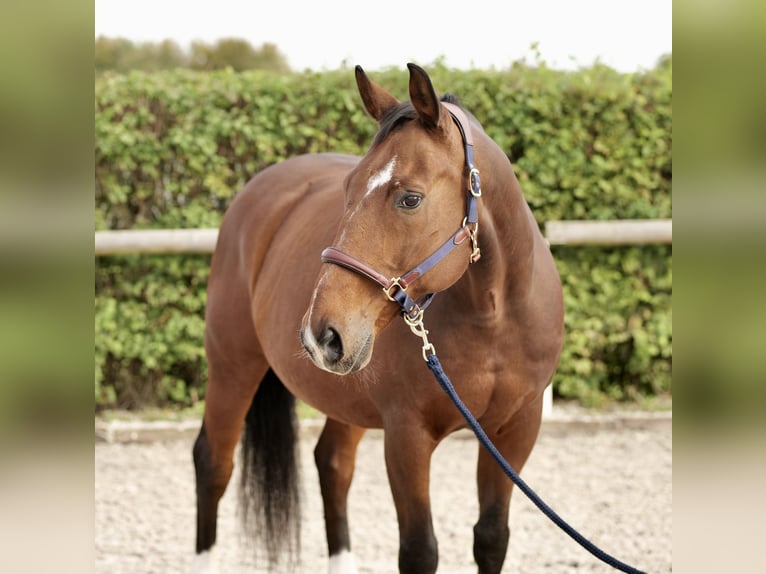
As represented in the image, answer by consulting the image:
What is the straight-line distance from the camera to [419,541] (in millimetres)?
2436

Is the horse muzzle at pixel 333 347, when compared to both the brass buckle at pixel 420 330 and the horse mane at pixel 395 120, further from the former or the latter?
the horse mane at pixel 395 120

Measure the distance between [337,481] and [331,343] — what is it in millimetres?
1721

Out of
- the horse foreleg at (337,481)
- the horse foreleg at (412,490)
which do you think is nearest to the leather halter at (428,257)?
the horse foreleg at (412,490)

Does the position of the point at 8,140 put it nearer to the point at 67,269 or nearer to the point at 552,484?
the point at 67,269

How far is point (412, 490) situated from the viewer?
2412 mm

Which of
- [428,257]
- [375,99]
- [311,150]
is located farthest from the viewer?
[311,150]

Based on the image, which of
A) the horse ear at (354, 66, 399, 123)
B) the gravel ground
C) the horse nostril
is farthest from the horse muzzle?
the gravel ground

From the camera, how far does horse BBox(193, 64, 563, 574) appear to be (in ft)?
6.41

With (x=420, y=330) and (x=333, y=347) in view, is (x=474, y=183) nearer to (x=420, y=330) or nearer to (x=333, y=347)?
(x=420, y=330)

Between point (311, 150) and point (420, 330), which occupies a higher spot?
point (311, 150)

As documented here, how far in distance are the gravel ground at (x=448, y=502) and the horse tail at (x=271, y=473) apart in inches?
4.5

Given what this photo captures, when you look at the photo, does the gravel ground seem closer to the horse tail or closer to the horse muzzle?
the horse tail

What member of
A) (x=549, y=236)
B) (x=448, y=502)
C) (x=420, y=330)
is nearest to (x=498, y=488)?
(x=420, y=330)

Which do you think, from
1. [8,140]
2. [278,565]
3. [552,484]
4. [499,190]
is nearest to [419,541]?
[499,190]
